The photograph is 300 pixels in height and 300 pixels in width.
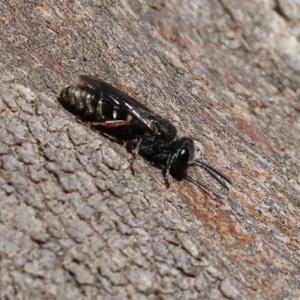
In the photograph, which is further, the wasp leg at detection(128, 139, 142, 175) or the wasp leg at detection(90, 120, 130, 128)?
the wasp leg at detection(90, 120, 130, 128)

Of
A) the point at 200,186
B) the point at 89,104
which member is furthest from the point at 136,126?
the point at 200,186

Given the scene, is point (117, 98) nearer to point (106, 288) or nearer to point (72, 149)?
point (72, 149)

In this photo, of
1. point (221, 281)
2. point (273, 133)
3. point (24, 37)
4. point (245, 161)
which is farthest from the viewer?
point (273, 133)

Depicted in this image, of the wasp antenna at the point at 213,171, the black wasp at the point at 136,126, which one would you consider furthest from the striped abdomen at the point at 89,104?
the wasp antenna at the point at 213,171

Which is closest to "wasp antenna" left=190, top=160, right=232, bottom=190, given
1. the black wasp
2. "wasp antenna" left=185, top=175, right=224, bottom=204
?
the black wasp

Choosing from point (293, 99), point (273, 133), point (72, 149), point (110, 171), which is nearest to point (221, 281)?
point (110, 171)

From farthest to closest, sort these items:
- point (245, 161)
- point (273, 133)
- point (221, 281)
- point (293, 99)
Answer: point (293, 99)
point (273, 133)
point (245, 161)
point (221, 281)

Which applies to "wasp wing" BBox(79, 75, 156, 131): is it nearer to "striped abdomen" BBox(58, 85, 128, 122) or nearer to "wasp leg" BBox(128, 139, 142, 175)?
"striped abdomen" BBox(58, 85, 128, 122)
